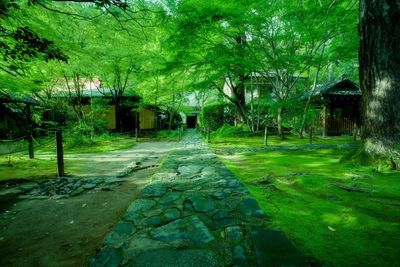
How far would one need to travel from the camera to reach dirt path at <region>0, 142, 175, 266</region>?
2727mm

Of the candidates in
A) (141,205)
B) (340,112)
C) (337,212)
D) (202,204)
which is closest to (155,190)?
(141,205)

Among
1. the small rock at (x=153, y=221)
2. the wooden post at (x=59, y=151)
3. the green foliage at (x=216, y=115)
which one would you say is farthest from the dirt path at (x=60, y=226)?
the green foliage at (x=216, y=115)

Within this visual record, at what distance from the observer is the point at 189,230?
2893 mm

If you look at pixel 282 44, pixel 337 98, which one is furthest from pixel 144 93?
pixel 337 98

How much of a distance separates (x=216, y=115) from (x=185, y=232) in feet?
62.2

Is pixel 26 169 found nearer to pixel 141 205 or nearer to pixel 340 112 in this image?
pixel 141 205

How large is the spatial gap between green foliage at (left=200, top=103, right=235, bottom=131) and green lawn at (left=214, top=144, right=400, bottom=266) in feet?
52.3

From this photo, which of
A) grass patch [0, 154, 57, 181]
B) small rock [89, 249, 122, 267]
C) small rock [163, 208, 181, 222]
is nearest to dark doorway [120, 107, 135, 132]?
grass patch [0, 154, 57, 181]

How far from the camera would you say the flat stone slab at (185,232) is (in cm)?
270

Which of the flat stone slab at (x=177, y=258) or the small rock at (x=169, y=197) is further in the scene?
the small rock at (x=169, y=197)

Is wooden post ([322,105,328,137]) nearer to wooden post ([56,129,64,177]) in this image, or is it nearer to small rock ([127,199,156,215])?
small rock ([127,199,156,215])

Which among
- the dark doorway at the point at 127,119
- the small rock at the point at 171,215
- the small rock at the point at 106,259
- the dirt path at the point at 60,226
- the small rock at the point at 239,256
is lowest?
the dirt path at the point at 60,226

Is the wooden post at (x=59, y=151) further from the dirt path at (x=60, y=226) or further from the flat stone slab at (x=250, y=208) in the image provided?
the flat stone slab at (x=250, y=208)

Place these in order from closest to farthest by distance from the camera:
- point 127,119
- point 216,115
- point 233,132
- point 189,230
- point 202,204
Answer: point 189,230, point 202,204, point 233,132, point 216,115, point 127,119
